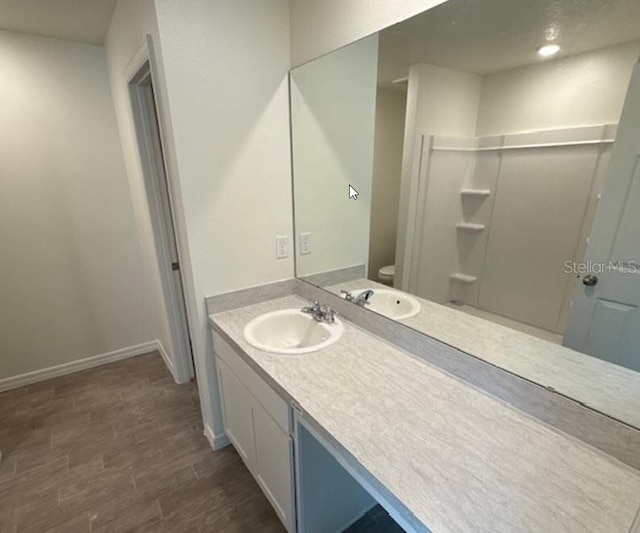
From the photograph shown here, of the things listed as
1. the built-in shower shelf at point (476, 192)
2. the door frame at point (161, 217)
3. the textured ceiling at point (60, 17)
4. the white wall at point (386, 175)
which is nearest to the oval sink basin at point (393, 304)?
the white wall at point (386, 175)

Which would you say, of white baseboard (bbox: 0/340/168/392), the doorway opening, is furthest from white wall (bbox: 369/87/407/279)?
white baseboard (bbox: 0/340/168/392)

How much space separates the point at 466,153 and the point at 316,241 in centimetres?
98

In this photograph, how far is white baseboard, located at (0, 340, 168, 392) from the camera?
2.44 meters

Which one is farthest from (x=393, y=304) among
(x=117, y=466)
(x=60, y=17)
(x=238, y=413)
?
(x=60, y=17)

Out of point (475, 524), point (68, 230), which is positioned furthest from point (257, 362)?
point (68, 230)

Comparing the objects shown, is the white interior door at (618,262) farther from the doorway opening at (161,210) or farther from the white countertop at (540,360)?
the doorway opening at (161,210)

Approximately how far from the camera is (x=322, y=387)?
3.59 ft

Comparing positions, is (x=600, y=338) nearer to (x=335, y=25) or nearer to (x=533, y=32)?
(x=533, y=32)

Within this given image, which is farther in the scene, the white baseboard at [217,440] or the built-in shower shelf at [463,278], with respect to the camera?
Answer: the white baseboard at [217,440]

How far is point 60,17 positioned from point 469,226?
8.13 feet

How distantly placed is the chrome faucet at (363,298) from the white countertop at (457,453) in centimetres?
34

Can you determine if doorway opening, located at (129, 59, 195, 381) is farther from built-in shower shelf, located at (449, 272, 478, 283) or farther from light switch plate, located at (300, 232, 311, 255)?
built-in shower shelf, located at (449, 272, 478, 283)

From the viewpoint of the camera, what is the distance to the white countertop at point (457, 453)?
2.23ft

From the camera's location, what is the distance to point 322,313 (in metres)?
1.58
